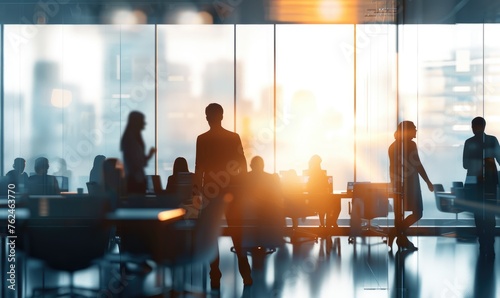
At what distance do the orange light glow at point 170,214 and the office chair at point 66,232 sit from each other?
472 mm

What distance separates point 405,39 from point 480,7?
630 mm

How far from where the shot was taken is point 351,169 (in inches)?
412

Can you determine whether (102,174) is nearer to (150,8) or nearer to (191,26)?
(150,8)

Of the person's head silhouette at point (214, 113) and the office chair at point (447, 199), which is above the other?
the person's head silhouette at point (214, 113)

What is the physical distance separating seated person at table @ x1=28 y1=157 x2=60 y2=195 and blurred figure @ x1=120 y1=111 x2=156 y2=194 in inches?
28.3

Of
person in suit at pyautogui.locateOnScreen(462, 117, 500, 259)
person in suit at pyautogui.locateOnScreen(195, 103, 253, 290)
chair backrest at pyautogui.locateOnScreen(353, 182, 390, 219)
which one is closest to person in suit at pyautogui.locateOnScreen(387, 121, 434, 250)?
person in suit at pyautogui.locateOnScreen(462, 117, 500, 259)

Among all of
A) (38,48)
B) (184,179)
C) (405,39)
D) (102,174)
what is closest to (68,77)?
(38,48)

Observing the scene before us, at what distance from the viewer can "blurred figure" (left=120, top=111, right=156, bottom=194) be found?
430 centimetres

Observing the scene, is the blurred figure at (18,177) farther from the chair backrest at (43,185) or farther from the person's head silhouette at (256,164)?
the person's head silhouette at (256,164)

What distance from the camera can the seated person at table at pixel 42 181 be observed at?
172 inches

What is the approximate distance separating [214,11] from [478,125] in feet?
22.0

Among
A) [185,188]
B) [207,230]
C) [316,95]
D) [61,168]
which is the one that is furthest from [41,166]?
[316,95]

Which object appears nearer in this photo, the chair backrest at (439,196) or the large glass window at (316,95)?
the chair backrest at (439,196)

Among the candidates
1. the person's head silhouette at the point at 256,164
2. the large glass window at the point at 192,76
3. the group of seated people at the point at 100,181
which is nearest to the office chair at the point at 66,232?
the group of seated people at the point at 100,181
